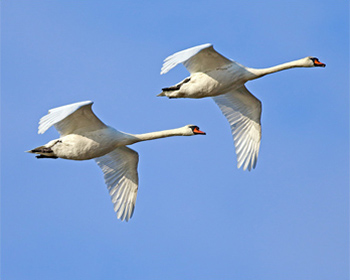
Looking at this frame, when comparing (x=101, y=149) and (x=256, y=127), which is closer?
(x=101, y=149)

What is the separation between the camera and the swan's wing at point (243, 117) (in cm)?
3172

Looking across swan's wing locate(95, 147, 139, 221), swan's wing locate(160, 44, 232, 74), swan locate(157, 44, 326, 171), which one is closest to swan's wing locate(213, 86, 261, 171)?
swan locate(157, 44, 326, 171)

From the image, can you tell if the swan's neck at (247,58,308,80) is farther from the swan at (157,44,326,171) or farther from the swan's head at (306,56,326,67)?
the swan's head at (306,56,326,67)

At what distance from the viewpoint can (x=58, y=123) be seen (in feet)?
94.3

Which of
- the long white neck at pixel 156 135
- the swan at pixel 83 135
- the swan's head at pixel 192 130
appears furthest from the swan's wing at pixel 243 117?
the long white neck at pixel 156 135

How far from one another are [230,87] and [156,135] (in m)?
2.51

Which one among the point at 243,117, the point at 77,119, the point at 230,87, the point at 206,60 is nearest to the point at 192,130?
the point at 230,87

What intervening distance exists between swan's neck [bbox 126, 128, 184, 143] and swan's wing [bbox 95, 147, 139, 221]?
1.15m

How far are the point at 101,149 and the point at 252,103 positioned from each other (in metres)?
5.65

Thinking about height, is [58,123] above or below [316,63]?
below

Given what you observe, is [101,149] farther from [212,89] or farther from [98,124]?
[212,89]

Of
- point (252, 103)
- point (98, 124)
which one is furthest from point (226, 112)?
point (98, 124)

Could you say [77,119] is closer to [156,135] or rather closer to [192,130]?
[156,135]

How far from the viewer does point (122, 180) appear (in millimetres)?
30844
